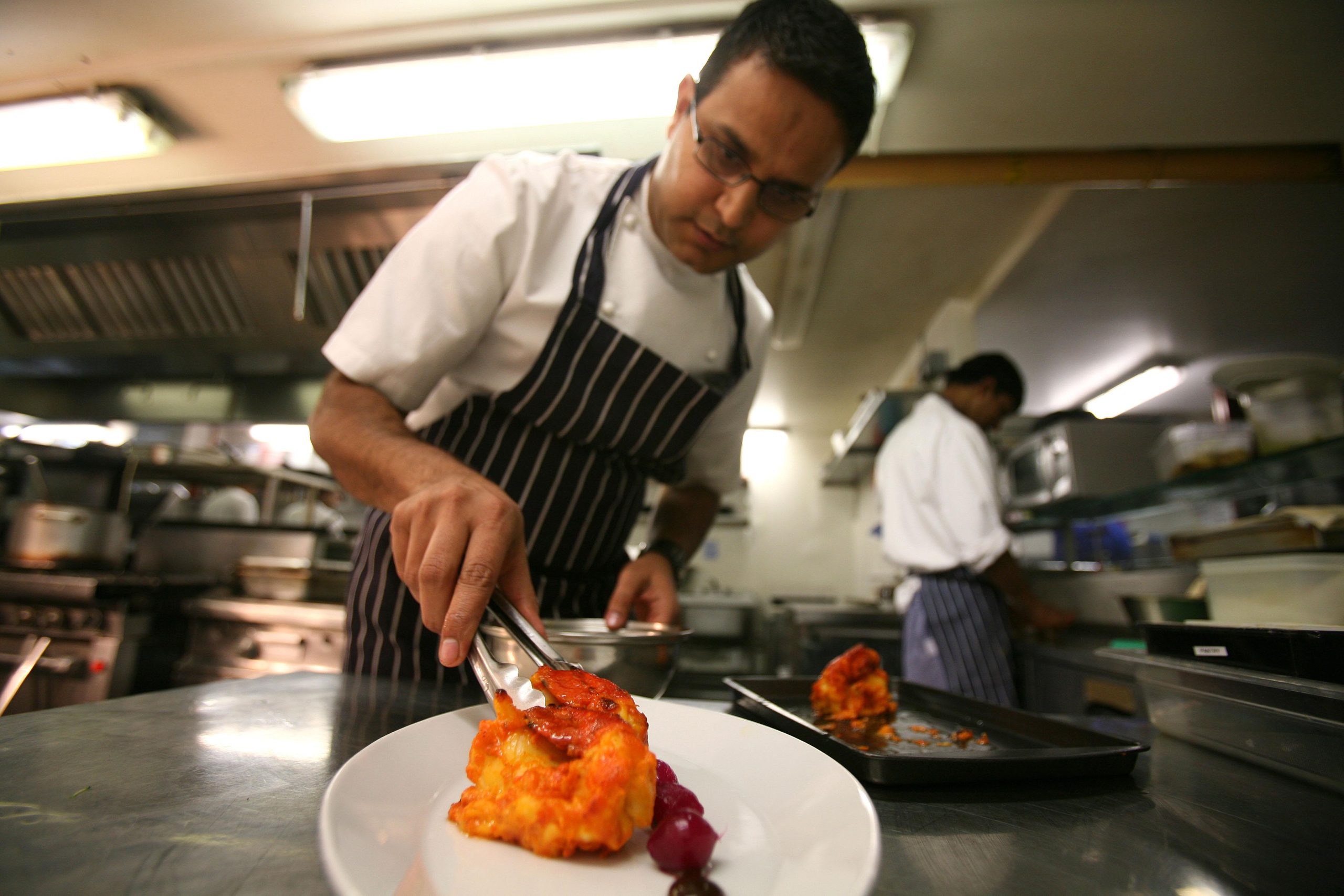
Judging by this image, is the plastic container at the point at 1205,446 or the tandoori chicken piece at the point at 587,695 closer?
the tandoori chicken piece at the point at 587,695

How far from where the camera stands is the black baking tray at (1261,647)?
0.83 metres

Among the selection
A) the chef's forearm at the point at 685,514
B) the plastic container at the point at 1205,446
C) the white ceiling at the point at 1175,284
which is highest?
the white ceiling at the point at 1175,284

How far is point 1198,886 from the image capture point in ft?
1.56

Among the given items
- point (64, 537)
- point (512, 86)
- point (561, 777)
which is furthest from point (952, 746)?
point (64, 537)

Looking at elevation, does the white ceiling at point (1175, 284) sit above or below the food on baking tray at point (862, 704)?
above

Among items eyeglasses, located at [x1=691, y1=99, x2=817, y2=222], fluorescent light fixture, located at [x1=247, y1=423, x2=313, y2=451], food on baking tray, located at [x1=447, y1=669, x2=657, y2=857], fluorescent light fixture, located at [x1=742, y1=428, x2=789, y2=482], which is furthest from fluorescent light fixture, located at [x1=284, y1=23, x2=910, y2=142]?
fluorescent light fixture, located at [x1=742, y1=428, x2=789, y2=482]

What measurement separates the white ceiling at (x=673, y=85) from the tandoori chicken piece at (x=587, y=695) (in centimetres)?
215

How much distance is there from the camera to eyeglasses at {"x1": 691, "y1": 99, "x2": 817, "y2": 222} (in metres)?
1.14

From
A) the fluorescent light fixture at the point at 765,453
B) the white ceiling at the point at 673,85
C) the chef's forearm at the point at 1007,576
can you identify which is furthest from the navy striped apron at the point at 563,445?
the fluorescent light fixture at the point at 765,453

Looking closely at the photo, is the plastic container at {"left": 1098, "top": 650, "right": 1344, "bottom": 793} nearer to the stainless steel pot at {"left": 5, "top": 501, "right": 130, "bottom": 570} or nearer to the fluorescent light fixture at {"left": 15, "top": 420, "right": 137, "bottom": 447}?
the stainless steel pot at {"left": 5, "top": 501, "right": 130, "bottom": 570}

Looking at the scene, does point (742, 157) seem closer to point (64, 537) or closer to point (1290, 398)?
point (1290, 398)

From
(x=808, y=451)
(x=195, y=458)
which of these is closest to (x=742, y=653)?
(x=808, y=451)

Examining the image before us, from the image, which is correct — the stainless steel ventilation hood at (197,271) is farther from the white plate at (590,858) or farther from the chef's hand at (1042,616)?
the chef's hand at (1042,616)

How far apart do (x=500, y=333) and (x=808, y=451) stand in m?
7.27
